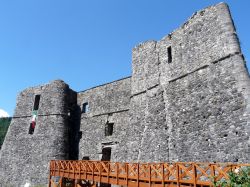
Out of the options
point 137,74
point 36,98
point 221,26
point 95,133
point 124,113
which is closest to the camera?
point 221,26

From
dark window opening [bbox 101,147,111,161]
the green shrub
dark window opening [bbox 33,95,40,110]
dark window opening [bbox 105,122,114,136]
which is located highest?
dark window opening [bbox 33,95,40,110]

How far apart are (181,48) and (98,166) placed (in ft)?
24.9

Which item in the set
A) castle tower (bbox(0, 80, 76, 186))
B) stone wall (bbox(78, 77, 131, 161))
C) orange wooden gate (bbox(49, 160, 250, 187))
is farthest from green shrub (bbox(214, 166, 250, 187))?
castle tower (bbox(0, 80, 76, 186))

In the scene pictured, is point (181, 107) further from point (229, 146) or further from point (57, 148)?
point (57, 148)

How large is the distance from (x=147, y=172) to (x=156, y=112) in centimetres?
487

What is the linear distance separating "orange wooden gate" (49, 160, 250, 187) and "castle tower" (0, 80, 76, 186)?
13.0 ft

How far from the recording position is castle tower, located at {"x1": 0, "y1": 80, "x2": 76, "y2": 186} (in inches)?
772

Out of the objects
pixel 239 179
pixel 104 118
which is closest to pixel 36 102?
pixel 104 118

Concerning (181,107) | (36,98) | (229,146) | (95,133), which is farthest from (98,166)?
(36,98)

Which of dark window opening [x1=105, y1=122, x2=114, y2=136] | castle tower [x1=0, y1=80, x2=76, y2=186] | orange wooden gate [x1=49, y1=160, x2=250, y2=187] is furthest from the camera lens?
castle tower [x1=0, y1=80, x2=76, y2=186]

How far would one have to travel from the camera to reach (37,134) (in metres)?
21.0

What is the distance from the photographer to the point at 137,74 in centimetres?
1664

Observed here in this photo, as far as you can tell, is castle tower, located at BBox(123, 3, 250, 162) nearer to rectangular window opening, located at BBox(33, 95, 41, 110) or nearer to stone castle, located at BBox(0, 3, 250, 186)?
stone castle, located at BBox(0, 3, 250, 186)

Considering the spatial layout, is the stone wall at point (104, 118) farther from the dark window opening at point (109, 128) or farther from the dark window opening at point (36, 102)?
the dark window opening at point (36, 102)
